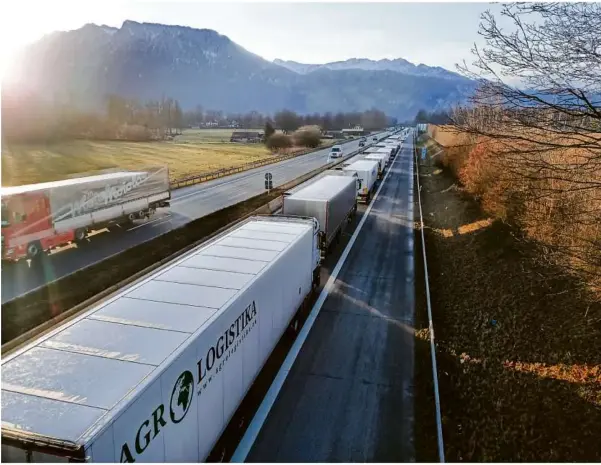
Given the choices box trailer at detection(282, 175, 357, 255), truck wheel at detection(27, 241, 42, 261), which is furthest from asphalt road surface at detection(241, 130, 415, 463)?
truck wheel at detection(27, 241, 42, 261)

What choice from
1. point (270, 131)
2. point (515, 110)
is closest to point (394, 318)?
point (515, 110)

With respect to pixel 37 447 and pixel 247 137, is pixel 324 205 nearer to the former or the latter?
pixel 37 447

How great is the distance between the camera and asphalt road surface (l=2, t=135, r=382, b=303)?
61.8 feet

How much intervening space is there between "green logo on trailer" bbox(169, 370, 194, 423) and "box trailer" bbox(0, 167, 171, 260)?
17427 mm

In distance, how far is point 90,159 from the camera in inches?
2014

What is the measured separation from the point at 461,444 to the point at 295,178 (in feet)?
149

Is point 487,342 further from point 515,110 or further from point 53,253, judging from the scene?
point 53,253

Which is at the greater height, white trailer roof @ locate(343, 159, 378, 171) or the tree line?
the tree line

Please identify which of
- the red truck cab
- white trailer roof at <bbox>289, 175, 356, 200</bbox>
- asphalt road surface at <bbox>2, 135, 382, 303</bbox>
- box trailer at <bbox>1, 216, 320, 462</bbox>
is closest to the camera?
box trailer at <bbox>1, 216, 320, 462</bbox>

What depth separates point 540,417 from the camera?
10.8 m

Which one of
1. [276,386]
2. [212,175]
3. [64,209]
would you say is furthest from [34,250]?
[212,175]

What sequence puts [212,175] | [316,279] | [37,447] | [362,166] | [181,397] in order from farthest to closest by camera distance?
[212,175], [362,166], [316,279], [181,397], [37,447]

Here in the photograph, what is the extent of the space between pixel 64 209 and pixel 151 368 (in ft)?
64.2

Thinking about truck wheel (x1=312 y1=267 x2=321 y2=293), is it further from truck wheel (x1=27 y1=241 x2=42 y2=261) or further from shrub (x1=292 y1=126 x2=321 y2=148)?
shrub (x1=292 y1=126 x2=321 y2=148)
